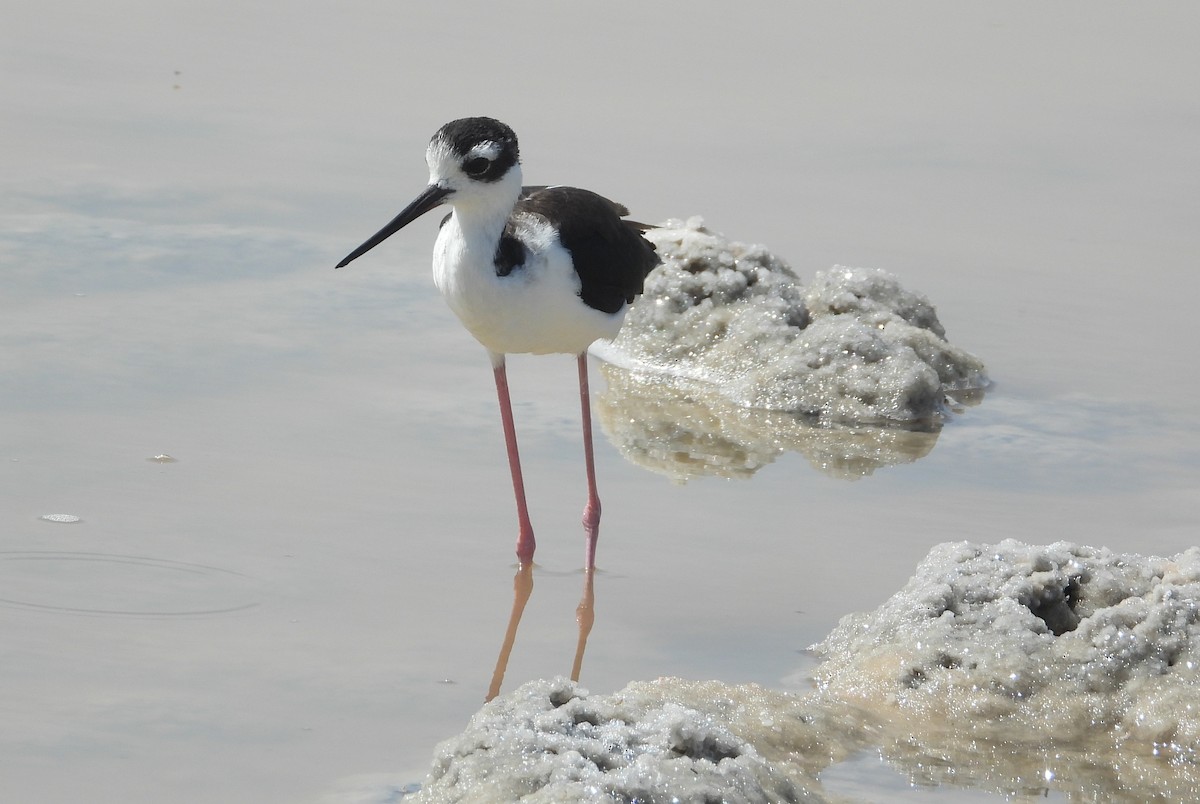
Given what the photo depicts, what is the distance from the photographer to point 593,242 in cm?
536

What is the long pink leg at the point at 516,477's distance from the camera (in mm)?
5246

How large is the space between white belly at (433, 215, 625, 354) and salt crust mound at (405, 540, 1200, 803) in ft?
4.41

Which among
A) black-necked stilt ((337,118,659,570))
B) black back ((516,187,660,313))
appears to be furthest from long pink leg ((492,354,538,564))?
black back ((516,187,660,313))

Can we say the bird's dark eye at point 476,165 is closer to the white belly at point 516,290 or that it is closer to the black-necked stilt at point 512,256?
the black-necked stilt at point 512,256

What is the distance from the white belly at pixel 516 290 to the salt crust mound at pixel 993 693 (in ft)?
4.41

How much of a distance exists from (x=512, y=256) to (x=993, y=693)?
198 cm

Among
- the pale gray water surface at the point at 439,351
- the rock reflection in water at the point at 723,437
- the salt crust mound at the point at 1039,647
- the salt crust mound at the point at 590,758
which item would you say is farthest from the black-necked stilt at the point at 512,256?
the salt crust mound at the point at 590,758

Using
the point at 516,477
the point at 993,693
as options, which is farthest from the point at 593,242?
the point at 993,693

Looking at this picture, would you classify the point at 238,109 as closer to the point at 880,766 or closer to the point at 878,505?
the point at 878,505

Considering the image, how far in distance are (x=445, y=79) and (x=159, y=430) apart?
15.5ft

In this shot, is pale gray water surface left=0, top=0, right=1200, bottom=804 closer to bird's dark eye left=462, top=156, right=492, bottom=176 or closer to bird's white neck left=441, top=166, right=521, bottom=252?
bird's white neck left=441, top=166, right=521, bottom=252

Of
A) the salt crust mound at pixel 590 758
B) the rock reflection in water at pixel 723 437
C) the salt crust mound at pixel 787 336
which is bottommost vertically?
the salt crust mound at pixel 590 758

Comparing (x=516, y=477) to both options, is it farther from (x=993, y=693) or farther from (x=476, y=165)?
(x=993, y=693)

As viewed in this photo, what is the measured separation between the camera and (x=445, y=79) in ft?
32.7
